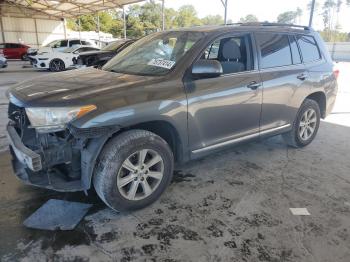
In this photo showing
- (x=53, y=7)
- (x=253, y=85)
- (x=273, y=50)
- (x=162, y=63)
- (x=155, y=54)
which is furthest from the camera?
(x=53, y=7)

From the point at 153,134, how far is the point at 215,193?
102 cm

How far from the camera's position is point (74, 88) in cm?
286

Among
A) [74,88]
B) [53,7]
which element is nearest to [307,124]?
[74,88]

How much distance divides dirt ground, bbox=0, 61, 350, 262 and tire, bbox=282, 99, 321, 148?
1.87ft

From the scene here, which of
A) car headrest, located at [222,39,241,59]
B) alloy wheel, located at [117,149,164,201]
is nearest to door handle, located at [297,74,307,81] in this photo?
car headrest, located at [222,39,241,59]

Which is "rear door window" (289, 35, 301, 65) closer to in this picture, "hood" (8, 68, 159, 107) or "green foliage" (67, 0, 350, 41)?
"hood" (8, 68, 159, 107)

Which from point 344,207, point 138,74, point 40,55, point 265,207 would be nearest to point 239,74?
point 138,74

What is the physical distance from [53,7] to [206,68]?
28712mm

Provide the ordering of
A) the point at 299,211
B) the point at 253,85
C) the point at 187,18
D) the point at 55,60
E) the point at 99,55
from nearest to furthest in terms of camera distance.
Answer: the point at 299,211 < the point at 253,85 < the point at 99,55 < the point at 55,60 < the point at 187,18

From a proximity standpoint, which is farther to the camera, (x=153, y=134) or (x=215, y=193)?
(x=215, y=193)

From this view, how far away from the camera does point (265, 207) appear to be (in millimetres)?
3146

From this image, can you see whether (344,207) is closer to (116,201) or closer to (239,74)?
(239,74)

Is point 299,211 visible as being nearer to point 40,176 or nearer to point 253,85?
point 253,85

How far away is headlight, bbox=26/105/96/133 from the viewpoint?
2.58 metres
